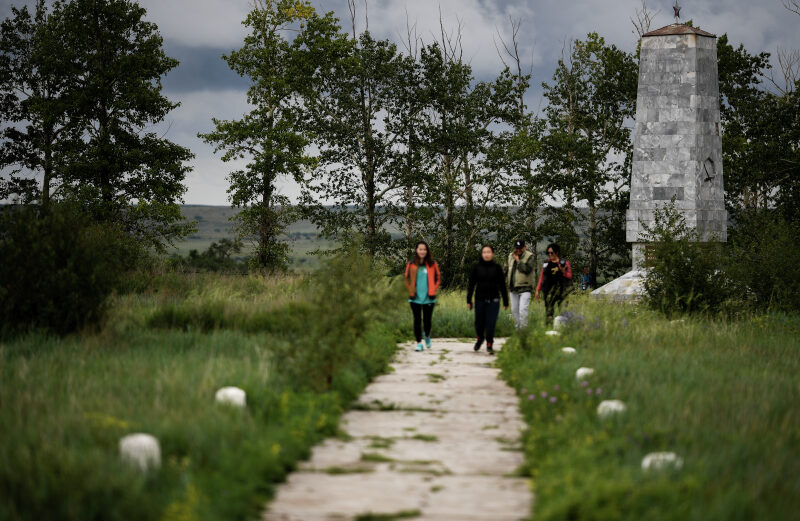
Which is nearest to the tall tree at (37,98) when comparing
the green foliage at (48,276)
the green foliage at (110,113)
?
the green foliage at (110,113)

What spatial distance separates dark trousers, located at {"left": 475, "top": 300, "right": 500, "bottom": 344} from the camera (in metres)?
11.0

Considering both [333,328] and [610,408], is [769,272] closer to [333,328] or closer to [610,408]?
[610,408]

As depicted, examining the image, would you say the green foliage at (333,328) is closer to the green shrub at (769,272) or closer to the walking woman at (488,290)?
the walking woman at (488,290)

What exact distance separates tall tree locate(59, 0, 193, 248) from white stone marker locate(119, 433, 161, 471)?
1080 inches

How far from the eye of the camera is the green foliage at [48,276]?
9062 millimetres

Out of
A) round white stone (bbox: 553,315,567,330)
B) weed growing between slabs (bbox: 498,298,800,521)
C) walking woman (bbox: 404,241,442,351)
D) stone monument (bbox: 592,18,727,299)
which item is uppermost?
stone monument (bbox: 592,18,727,299)

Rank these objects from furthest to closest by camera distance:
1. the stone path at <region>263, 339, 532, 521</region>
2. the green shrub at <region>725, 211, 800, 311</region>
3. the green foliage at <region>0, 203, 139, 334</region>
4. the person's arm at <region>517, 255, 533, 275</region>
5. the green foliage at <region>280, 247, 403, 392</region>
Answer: the green shrub at <region>725, 211, 800, 311</region> → the person's arm at <region>517, 255, 533, 275</region> → the green foliage at <region>0, 203, 139, 334</region> → the green foliage at <region>280, 247, 403, 392</region> → the stone path at <region>263, 339, 532, 521</region>

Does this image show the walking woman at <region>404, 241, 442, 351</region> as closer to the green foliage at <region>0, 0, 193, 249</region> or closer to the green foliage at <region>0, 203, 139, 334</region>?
the green foliage at <region>0, 203, 139, 334</region>

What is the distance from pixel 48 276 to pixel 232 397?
457 centimetres

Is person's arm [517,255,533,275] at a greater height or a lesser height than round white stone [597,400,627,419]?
greater

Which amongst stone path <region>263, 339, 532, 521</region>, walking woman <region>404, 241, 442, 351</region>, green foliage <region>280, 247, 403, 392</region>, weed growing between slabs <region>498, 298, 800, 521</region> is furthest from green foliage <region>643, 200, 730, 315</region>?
green foliage <region>280, 247, 403, 392</region>

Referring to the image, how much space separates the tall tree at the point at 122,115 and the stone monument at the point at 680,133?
2044 centimetres

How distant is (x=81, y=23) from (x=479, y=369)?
3013 centimetres

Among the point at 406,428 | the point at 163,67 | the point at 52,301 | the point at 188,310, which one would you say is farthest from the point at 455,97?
the point at 406,428
